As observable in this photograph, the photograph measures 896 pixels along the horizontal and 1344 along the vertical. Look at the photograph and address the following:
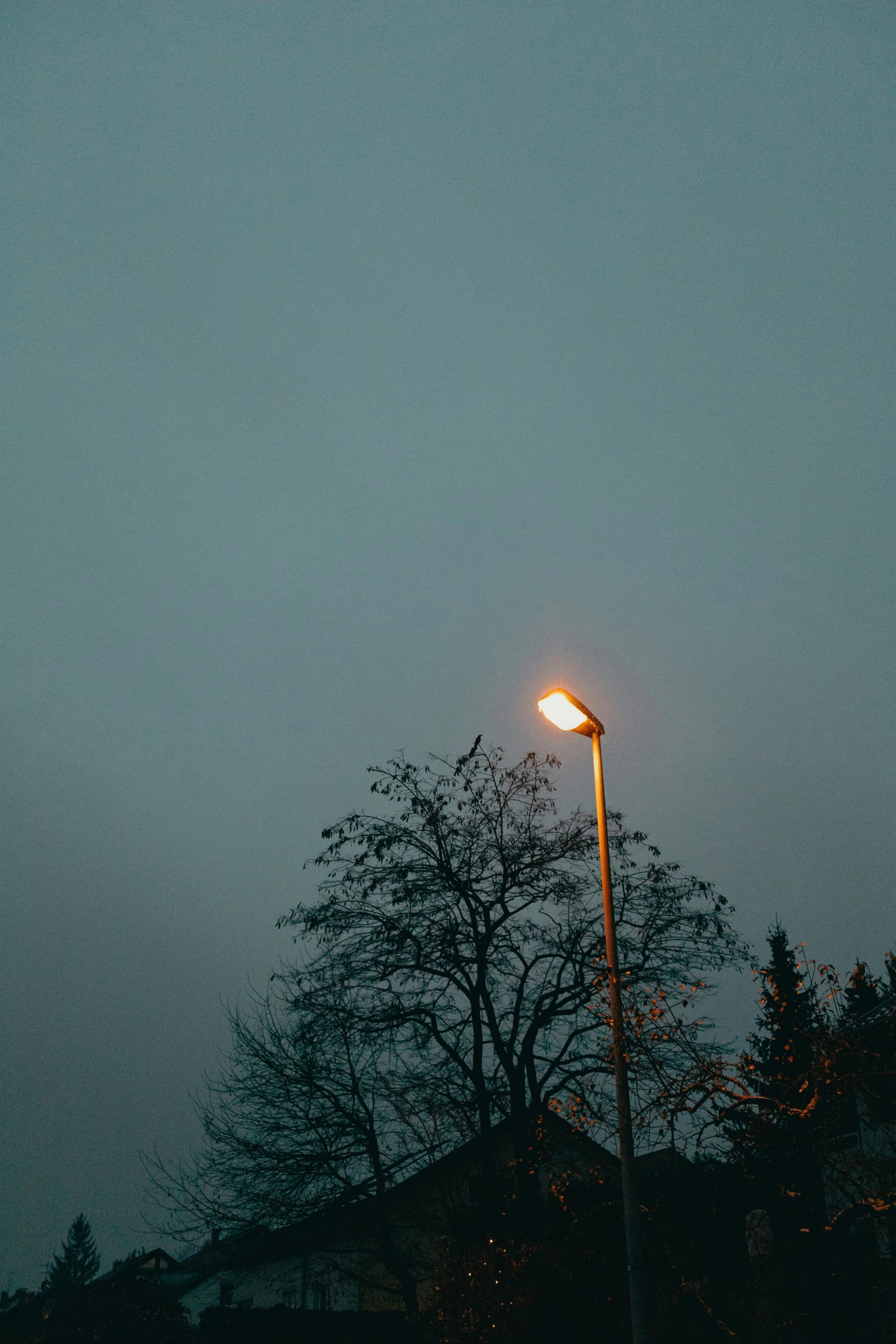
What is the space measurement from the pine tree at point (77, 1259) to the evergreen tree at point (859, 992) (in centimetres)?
12777

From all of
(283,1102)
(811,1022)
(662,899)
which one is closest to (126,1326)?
(283,1102)

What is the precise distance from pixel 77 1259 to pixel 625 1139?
458 feet

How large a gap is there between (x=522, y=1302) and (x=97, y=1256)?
451 ft

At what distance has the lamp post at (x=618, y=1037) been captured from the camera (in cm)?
871

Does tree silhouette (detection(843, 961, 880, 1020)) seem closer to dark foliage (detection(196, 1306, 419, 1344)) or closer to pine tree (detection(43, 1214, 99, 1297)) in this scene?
dark foliage (detection(196, 1306, 419, 1344))

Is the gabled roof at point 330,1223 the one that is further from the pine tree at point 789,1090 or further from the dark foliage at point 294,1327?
the pine tree at point 789,1090

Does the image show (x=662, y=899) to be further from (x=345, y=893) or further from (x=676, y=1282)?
(x=676, y=1282)

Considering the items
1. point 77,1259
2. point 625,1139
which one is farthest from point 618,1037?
point 77,1259

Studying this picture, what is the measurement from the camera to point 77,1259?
12119 cm

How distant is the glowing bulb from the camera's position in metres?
10.3

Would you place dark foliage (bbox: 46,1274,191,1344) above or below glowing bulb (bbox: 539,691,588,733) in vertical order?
below

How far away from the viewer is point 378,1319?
906 inches

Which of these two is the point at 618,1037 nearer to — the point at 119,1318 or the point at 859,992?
the point at 859,992

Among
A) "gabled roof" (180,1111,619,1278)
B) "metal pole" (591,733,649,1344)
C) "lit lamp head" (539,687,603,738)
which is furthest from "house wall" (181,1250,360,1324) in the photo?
"lit lamp head" (539,687,603,738)
